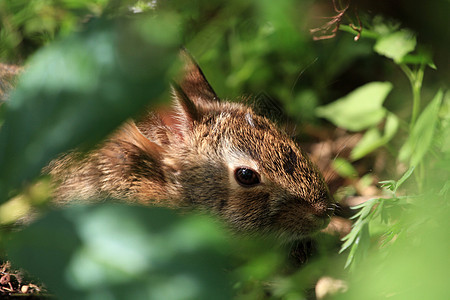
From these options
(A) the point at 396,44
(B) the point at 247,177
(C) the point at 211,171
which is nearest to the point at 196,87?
(C) the point at 211,171

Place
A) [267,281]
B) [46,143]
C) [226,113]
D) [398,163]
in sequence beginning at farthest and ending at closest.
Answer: [398,163], [226,113], [267,281], [46,143]

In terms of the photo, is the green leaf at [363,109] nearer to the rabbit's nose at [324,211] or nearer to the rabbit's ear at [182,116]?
the rabbit's nose at [324,211]

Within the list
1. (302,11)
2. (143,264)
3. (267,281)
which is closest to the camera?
(143,264)

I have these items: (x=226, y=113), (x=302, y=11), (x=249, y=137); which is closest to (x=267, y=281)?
(x=249, y=137)

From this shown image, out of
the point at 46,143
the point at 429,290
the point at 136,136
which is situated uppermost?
the point at 46,143

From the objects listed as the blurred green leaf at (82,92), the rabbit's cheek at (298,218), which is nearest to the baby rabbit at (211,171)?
the rabbit's cheek at (298,218)

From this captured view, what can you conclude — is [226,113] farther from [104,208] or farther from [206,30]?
[104,208]
